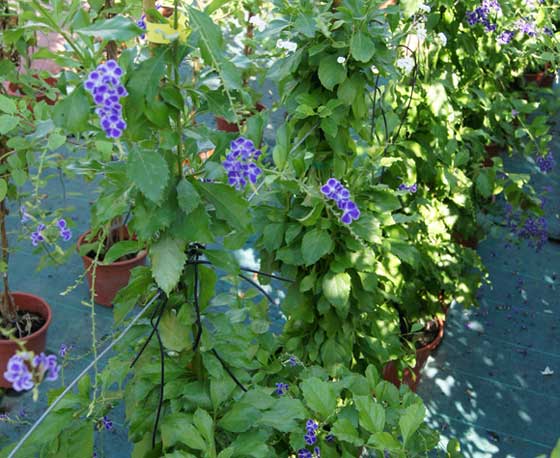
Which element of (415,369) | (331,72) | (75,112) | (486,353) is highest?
(75,112)

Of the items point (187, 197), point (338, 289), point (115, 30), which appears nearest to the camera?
point (115, 30)

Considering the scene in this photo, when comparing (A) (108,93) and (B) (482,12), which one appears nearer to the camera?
(A) (108,93)

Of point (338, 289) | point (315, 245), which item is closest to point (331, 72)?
point (315, 245)

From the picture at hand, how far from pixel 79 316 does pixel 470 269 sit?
1.81m

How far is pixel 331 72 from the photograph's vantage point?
1896 mm

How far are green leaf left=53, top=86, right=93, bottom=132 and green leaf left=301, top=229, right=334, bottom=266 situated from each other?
932 mm

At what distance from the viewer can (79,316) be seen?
3.24 meters

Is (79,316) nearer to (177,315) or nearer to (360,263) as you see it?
(360,263)

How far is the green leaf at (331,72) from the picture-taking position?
189cm

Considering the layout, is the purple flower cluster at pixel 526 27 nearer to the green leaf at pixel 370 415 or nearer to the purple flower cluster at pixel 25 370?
the green leaf at pixel 370 415

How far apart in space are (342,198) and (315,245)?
0.67 feet

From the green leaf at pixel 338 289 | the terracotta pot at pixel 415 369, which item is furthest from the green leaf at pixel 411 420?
the terracotta pot at pixel 415 369

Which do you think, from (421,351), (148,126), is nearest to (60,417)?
(148,126)

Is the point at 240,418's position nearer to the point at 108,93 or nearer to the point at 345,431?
the point at 345,431
